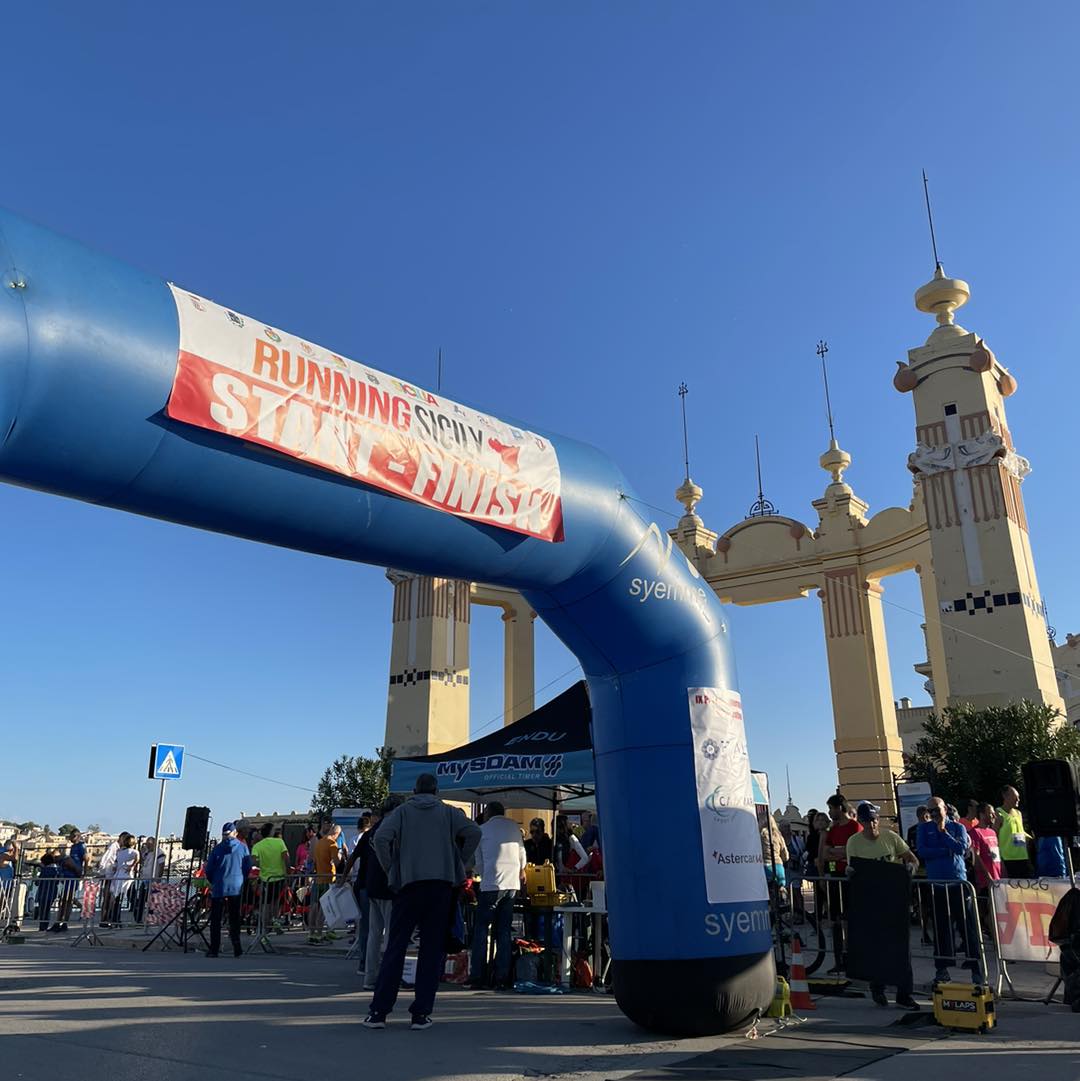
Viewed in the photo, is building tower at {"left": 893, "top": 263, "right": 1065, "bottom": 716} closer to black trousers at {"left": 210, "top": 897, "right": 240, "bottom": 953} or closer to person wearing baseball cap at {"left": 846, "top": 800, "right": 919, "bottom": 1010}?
person wearing baseball cap at {"left": 846, "top": 800, "right": 919, "bottom": 1010}

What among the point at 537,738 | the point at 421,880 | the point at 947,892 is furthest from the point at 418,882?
the point at 537,738

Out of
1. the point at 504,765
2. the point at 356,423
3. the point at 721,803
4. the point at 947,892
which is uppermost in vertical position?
the point at 356,423

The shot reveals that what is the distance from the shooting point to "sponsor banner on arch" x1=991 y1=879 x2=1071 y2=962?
8.65 metres

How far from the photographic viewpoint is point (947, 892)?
809cm

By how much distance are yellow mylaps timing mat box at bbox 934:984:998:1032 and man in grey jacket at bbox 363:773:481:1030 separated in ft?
11.1

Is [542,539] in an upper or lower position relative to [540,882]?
upper

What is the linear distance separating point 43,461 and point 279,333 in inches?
60.0

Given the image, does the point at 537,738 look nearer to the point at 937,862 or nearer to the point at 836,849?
the point at 836,849

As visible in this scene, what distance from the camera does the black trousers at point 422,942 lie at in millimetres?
6246

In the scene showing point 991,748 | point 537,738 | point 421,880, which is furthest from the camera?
point 991,748

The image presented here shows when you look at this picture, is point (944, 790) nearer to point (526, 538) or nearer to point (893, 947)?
point (893, 947)

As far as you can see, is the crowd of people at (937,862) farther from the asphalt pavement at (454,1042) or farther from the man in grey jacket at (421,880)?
the man in grey jacket at (421,880)

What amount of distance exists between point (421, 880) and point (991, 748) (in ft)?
50.0

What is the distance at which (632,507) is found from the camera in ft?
23.0
